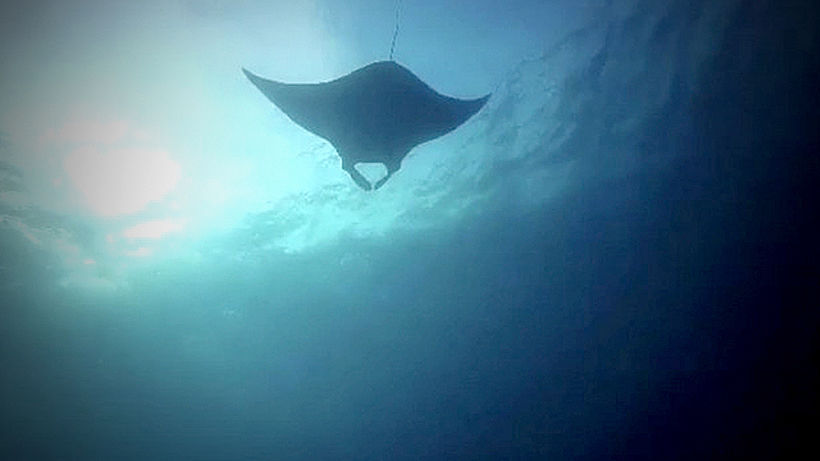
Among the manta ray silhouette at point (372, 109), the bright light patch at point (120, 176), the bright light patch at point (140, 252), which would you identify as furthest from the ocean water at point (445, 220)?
the manta ray silhouette at point (372, 109)

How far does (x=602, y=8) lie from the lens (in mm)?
12555

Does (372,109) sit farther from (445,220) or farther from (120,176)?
(445,220)

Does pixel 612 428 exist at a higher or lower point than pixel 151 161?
lower

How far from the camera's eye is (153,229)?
20078mm

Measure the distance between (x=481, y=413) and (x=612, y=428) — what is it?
1236 centimetres

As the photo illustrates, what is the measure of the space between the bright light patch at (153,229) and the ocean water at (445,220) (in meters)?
0.11

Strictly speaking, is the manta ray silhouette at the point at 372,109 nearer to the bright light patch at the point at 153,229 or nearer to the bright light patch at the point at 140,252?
the bright light patch at the point at 153,229

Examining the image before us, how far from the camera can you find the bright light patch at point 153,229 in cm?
1958

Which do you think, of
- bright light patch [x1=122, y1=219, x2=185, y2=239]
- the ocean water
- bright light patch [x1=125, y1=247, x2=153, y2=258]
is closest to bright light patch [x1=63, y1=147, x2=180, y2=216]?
the ocean water

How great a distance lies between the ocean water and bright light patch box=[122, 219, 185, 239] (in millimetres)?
112

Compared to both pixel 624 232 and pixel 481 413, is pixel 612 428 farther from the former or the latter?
pixel 624 232

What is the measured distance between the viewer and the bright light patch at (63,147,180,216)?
15.7 metres

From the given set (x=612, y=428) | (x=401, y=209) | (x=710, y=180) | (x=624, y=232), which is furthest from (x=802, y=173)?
(x=612, y=428)

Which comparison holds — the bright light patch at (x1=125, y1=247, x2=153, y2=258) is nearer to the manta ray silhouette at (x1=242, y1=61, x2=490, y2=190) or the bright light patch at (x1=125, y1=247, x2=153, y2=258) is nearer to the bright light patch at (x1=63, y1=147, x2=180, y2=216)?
→ the bright light patch at (x1=63, y1=147, x2=180, y2=216)
